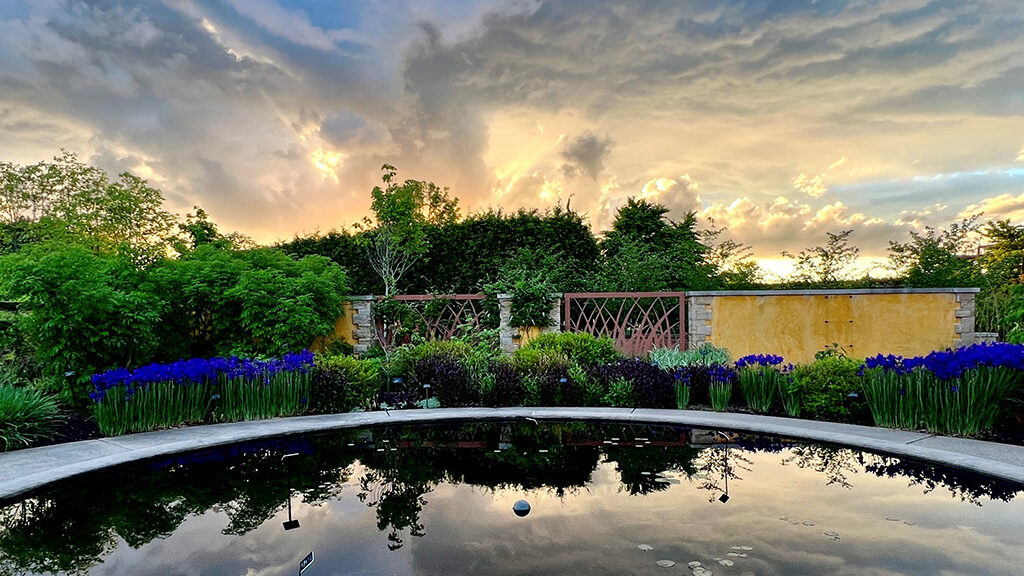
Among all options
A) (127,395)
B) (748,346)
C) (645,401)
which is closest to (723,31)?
(748,346)

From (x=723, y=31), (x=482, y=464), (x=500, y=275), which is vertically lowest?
(x=482, y=464)

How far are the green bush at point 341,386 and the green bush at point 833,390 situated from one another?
5.37 metres

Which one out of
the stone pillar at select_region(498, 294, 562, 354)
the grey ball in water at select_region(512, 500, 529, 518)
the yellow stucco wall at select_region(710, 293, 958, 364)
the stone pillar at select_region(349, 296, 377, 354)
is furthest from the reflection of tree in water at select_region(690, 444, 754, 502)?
the stone pillar at select_region(349, 296, 377, 354)

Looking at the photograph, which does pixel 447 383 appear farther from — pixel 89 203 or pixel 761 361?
pixel 89 203

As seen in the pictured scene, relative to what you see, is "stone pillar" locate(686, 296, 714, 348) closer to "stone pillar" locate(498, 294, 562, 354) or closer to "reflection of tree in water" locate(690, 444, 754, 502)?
"stone pillar" locate(498, 294, 562, 354)

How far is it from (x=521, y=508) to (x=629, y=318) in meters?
7.35

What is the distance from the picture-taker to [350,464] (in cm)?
474

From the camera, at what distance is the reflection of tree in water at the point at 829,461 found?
431 centimetres

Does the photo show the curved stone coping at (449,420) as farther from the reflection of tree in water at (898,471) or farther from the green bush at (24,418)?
the green bush at (24,418)

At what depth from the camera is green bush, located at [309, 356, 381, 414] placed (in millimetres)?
6883

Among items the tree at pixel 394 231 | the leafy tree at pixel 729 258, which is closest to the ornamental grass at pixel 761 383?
the leafy tree at pixel 729 258

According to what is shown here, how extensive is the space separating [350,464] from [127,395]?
9.54 ft

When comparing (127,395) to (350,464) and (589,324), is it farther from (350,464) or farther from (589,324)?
(589,324)

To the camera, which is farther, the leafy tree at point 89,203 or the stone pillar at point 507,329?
the leafy tree at point 89,203
